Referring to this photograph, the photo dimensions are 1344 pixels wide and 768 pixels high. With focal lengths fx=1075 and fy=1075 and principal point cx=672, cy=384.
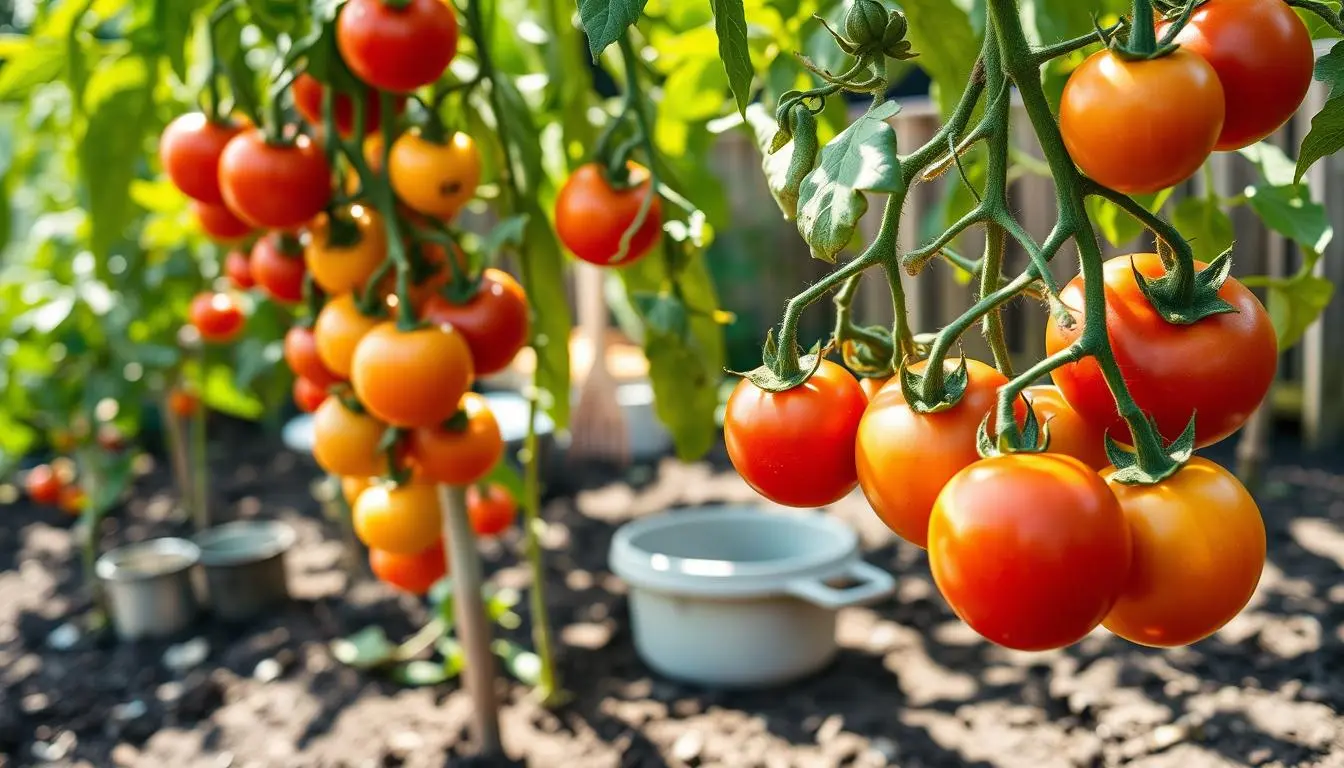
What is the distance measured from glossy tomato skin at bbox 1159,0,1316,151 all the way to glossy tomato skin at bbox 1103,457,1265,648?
143mm

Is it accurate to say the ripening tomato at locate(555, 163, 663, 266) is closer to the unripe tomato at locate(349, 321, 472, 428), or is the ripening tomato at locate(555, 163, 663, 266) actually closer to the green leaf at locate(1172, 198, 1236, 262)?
the unripe tomato at locate(349, 321, 472, 428)

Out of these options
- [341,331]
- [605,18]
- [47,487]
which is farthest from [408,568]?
[47,487]

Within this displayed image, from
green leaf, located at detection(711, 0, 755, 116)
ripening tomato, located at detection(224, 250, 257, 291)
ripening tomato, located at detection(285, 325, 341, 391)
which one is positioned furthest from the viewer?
ripening tomato, located at detection(224, 250, 257, 291)

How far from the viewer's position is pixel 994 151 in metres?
0.41

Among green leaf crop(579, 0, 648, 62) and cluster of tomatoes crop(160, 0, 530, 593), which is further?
cluster of tomatoes crop(160, 0, 530, 593)

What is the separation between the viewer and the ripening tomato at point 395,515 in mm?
1051

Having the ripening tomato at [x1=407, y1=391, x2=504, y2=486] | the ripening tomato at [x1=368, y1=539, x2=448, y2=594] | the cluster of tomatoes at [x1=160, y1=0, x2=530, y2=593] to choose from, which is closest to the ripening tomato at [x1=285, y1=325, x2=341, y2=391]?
the cluster of tomatoes at [x1=160, y1=0, x2=530, y2=593]

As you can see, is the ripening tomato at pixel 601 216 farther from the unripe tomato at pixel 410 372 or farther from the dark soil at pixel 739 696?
the dark soil at pixel 739 696

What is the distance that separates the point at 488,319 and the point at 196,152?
0.32 metres

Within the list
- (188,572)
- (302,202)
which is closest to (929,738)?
(302,202)

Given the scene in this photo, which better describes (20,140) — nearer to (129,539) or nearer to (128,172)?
(128,172)

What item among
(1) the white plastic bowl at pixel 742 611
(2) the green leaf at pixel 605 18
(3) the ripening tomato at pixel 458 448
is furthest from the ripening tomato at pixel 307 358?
(1) the white plastic bowl at pixel 742 611

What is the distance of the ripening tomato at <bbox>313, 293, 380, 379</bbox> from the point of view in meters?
0.91

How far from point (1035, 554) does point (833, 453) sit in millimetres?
114
